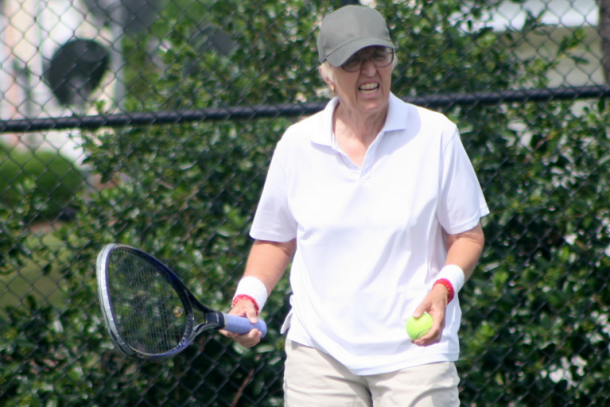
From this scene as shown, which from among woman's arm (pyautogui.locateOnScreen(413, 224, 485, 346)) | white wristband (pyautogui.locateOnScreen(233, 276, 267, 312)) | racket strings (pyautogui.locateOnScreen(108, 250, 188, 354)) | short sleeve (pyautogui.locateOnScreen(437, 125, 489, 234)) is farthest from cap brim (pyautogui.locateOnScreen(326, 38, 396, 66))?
racket strings (pyautogui.locateOnScreen(108, 250, 188, 354))

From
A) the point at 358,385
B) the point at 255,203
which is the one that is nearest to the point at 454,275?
the point at 358,385

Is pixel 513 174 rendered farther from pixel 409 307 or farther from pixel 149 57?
pixel 149 57

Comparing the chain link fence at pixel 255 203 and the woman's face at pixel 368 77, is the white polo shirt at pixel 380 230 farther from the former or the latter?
the chain link fence at pixel 255 203

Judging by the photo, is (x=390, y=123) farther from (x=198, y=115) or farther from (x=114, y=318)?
(x=198, y=115)

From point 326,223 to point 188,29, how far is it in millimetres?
1661

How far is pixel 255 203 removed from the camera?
3.30 metres

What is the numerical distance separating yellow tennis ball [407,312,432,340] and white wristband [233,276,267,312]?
499mm

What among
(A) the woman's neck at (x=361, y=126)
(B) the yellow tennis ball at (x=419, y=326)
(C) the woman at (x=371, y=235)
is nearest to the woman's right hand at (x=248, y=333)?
(C) the woman at (x=371, y=235)

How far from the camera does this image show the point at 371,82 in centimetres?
207

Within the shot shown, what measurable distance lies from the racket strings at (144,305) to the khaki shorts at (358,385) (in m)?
0.36

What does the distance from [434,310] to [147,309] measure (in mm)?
856

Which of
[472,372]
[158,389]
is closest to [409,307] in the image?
[472,372]

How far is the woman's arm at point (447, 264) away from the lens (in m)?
1.85

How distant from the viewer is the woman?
2.01m
